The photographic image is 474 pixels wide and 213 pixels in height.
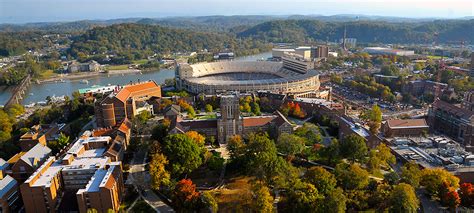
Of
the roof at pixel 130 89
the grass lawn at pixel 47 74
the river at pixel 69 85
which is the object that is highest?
the roof at pixel 130 89

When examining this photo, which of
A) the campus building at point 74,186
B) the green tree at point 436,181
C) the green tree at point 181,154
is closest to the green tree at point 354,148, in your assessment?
the green tree at point 436,181

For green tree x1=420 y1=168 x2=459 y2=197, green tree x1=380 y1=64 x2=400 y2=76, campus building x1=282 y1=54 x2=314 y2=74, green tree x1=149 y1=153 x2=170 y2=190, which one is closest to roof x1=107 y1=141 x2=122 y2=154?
green tree x1=149 y1=153 x2=170 y2=190

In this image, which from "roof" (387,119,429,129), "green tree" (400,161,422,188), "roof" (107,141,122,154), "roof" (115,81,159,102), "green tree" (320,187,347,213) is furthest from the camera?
"roof" (115,81,159,102)

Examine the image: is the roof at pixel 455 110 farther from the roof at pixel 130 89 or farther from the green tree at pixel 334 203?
the roof at pixel 130 89

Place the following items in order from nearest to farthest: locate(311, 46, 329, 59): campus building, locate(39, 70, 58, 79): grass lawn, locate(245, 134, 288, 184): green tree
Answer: locate(245, 134, 288, 184): green tree → locate(39, 70, 58, 79): grass lawn → locate(311, 46, 329, 59): campus building

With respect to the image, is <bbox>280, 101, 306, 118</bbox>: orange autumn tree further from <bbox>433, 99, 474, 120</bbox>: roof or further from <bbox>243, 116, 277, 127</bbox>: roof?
<bbox>433, 99, 474, 120</bbox>: roof

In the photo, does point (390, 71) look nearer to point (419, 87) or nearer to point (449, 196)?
point (419, 87)
